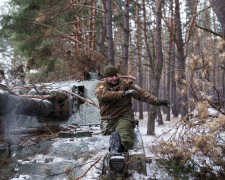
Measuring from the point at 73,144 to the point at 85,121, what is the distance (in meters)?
1.56


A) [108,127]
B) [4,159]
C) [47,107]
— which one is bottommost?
[4,159]

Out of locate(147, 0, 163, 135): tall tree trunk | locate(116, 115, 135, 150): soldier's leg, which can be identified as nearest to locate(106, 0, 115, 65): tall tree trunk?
locate(147, 0, 163, 135): tall tree trunk

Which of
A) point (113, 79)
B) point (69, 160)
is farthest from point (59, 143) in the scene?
point (113, 79)

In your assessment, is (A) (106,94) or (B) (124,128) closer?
(B) (124,128)

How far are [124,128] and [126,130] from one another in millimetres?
49

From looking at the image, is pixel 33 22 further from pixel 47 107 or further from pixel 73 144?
pixel 73 144

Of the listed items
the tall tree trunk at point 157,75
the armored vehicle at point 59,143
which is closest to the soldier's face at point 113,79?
the armored vehicle at point 59,143

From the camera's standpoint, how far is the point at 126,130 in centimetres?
330

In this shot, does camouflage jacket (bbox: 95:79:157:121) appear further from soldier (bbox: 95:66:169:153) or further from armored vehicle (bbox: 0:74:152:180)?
armored vehicle (bbox: 0:74:152:180)

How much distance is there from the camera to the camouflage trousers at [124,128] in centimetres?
309

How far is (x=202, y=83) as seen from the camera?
338 cm

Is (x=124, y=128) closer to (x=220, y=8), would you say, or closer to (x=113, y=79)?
(x=113, y=79)

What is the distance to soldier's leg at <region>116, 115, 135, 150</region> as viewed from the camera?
10.1 feet

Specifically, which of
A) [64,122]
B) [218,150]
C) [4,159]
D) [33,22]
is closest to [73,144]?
[4,159]
